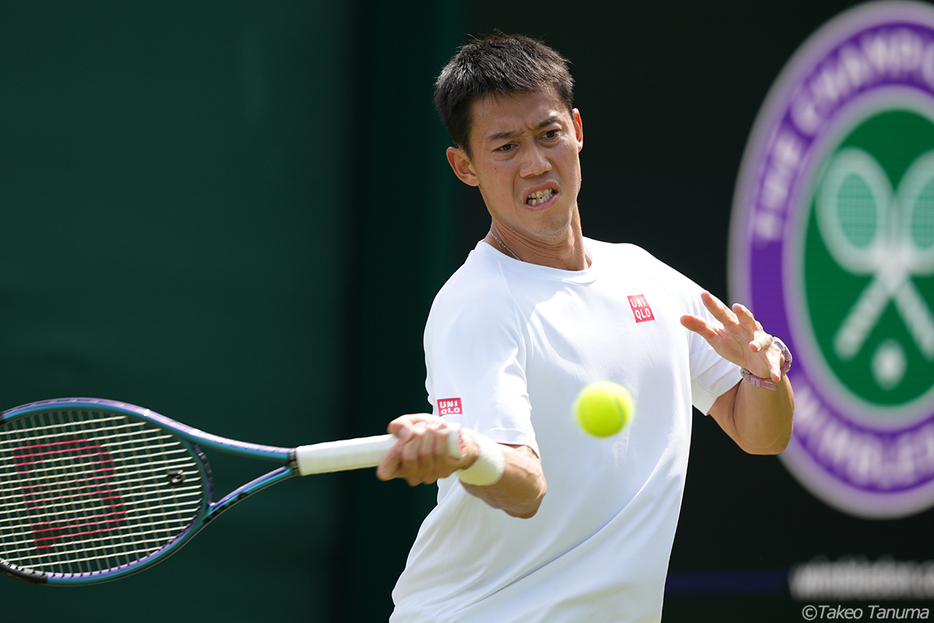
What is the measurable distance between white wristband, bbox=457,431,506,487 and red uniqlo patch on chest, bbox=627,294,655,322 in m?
0.58

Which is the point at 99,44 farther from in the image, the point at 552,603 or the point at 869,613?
the point at 869,613

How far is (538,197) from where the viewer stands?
6.95 ft

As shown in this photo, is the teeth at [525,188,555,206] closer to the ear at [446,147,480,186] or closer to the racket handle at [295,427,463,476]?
the ear at [446,147,480,186]

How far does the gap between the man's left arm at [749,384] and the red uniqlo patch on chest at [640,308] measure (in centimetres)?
12

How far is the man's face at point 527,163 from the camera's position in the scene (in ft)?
6.89

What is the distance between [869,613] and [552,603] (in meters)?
2.25

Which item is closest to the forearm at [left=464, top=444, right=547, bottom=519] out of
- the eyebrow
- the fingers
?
the fingers

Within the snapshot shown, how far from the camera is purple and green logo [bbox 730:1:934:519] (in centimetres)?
360

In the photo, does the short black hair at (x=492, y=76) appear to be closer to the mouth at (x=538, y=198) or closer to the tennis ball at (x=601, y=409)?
the mouth at (x=538, y=198)

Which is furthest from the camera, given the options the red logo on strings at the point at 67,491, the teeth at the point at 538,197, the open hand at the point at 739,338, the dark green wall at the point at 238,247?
the dark green wall at the point at 238,247

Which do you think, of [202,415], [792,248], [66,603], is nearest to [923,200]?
[792,248]

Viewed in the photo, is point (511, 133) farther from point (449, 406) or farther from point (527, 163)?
point (449, 406)

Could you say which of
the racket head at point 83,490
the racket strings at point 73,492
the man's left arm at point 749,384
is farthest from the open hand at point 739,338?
the racket strings at point 73,492

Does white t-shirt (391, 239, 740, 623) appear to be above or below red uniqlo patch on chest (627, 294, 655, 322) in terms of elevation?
below
